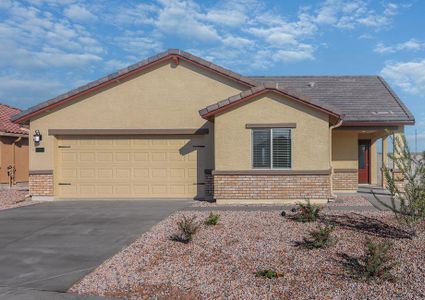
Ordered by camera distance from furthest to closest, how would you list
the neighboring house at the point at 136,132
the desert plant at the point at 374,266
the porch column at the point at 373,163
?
the porch column at the point at 373,163, the neighboring house at the point at 136,132, the desert plant at the point at 374,266

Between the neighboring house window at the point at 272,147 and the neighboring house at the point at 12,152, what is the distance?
512 inches

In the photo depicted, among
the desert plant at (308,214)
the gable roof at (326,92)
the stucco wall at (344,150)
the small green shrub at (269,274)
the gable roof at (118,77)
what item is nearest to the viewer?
the small green shrub at (269,274)

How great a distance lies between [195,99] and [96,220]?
6.01 metres

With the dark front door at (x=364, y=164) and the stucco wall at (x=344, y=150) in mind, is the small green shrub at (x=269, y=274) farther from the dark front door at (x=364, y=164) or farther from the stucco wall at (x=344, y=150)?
the dark front door at (x=364, y=164)

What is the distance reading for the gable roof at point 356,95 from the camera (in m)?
16.6

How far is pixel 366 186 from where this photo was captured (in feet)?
64.4

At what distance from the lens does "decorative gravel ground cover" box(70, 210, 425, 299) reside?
5695 millimetres

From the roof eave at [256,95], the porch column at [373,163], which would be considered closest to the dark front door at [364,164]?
the porch column at [373,163]

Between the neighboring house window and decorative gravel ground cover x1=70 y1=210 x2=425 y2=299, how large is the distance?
4039 millimetres

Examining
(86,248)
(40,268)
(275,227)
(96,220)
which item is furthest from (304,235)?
(96,220)

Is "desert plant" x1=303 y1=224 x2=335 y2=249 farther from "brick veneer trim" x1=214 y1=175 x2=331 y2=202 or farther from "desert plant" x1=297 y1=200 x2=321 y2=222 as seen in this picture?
"brick veneer trim" x1=214 y1=175 x2=331 y2=202

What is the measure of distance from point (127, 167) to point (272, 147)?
5.37 metres

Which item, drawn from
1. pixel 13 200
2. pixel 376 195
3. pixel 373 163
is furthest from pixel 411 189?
pixel 13 200

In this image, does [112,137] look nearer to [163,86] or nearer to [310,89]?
[163,86]
